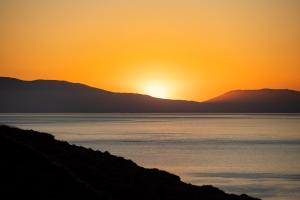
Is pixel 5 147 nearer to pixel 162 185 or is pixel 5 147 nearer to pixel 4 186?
pixel 4 186

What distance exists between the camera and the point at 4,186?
49.1 feet

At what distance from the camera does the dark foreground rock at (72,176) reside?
1565 cm

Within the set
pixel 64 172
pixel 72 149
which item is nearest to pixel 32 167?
pixel 64 172

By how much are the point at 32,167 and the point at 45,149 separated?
30.1 ft

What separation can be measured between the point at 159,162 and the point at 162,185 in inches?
1558

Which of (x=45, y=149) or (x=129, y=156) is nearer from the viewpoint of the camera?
(x=45, y=149)

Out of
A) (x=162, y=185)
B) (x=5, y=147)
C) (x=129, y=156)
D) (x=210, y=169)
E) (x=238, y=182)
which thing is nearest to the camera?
(x=5, y=147)

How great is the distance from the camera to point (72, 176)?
17547 millimetres

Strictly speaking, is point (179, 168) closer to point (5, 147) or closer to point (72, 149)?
point (72, 149)

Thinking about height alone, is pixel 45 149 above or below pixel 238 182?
above

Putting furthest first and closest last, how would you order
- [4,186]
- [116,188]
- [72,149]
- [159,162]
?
1. [159,162]
2. [72,149]
3. [116,188]
4. [4,186]

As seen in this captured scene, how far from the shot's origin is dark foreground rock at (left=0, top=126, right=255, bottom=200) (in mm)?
15648

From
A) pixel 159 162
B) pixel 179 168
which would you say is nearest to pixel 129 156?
pixel 159 162

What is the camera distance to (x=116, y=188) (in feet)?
71.6
